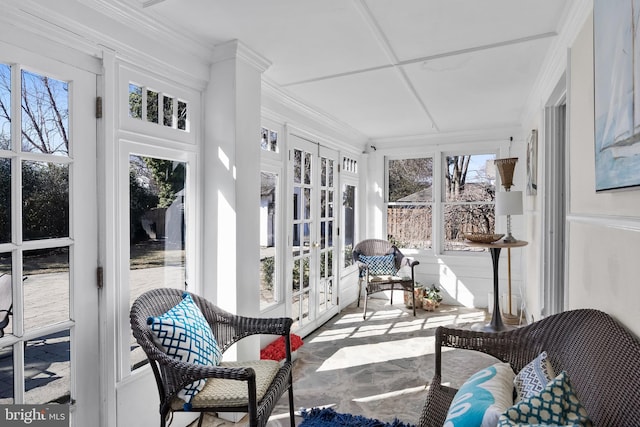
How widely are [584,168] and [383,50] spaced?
132cm

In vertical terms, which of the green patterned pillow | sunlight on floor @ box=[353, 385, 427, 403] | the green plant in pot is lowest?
sunlight on floor @ box=[353, 385, 427, 403]

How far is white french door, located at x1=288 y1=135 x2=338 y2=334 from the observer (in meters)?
3.70

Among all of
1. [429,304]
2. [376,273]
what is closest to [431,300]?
[429,304]

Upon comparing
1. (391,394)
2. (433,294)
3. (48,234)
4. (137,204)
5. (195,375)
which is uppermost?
(137,204)

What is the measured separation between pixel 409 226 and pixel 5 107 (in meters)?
4.71

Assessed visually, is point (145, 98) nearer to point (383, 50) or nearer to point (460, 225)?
point (383, 50)

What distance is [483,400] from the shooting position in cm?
123

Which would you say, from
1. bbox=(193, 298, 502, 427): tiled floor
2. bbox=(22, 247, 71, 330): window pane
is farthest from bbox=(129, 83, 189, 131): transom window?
bbox=(193, 298, 502, 427): tiled floor

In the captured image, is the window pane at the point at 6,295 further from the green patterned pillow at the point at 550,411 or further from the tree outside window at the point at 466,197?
the tree outside window at the point at 466,197

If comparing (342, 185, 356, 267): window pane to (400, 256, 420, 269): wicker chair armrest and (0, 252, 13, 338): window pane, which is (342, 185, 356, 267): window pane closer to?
(400, 256, 420, 269): wicker chair armrest

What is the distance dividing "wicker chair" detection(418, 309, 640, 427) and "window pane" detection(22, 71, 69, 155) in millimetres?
1953

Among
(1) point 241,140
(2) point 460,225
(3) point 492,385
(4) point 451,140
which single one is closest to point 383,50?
(1) point 241,140

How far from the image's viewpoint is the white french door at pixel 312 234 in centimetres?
370

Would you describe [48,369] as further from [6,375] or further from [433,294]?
[433,294]
